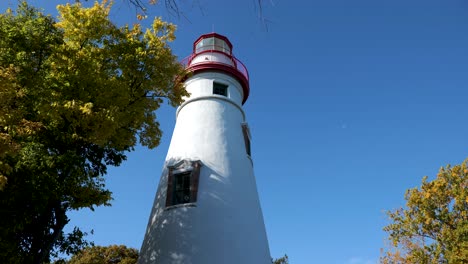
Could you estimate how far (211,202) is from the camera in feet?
39.9

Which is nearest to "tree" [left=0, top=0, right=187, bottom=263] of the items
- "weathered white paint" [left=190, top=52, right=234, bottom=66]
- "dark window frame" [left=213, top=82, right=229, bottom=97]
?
"dark window frame" [left=213, top=82, right=229, bottom=97]

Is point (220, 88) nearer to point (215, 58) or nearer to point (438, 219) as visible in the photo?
point (215, 58)

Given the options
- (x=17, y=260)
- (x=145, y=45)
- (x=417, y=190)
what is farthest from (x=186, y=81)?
(x=417, y=190)

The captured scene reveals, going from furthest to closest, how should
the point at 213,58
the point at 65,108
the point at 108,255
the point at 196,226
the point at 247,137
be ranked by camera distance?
the point at 108,255, the point at 213,58, the point at 247,137, the point at 196,226, the point at 65,108

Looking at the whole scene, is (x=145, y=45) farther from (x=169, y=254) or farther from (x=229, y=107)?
(x=169, y=254)

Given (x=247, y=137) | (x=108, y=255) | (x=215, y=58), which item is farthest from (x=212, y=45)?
(x=108, y=255)

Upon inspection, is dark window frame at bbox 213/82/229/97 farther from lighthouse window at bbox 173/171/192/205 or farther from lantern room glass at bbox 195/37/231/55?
lighthouse window at bbox 173/171/192/205

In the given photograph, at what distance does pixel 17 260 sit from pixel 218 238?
216 inches

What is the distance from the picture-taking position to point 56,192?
348 inches

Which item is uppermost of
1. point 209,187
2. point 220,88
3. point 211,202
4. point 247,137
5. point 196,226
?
point 220,88

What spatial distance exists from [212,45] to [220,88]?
11.1 ft

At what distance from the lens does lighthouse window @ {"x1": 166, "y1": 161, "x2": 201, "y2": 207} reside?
12.5 m

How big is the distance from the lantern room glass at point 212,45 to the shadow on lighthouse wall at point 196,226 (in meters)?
7.64

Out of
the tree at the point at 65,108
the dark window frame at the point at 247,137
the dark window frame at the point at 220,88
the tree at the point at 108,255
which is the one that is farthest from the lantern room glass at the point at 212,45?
Result: the tree at the point at 108,255
